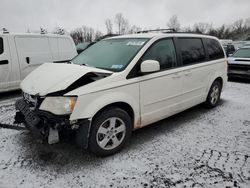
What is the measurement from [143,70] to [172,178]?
4.81ft

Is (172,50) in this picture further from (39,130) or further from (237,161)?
(39,130)

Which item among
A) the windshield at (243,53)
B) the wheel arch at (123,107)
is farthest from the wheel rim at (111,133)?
the windshield at (243,53)

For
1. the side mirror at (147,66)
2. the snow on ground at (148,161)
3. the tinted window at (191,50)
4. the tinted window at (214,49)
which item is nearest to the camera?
the snow on ground at (148,161)

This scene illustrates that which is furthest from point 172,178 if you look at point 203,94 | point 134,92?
point 203,94

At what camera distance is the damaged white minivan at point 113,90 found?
2.66m

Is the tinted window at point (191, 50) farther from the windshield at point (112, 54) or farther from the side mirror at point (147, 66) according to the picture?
the side mirror at point (147, 66)

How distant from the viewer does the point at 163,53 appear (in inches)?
144

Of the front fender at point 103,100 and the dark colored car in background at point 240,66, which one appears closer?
the front fender at point 103,100

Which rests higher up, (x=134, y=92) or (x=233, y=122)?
(x=134, y=92)

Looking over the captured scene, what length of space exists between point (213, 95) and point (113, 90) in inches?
120

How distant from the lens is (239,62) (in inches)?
322

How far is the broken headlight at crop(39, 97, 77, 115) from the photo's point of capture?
8.53ft

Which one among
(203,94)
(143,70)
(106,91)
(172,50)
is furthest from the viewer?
(203,94)

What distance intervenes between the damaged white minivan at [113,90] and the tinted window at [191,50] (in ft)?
0.06
